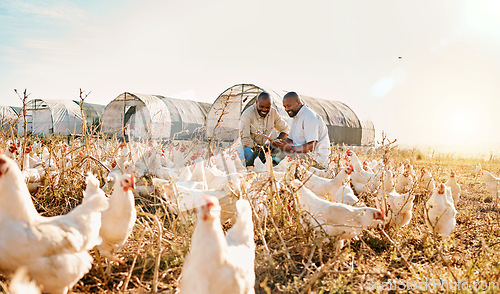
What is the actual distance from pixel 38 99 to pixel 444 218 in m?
20.7

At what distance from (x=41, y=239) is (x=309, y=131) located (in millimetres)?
4830

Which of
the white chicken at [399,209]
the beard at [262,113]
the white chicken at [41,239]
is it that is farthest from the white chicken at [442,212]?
the beard at [262,113]

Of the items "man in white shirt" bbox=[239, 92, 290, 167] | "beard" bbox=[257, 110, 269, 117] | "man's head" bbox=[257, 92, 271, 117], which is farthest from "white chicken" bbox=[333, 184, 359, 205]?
"beard" bbox=[257, 110, 269, 117]

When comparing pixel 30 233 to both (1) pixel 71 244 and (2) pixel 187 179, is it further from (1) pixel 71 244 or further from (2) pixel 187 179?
(2) pixel 187 179

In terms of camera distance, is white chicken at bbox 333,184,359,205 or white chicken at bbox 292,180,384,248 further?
white chicken at bbox 333,184,359,205

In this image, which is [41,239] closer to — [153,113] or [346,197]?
[346,197]

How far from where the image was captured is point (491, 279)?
2.34 meters

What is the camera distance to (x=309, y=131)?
6145mm

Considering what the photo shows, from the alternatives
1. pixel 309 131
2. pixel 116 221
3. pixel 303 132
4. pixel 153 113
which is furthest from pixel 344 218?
pixel 153 113

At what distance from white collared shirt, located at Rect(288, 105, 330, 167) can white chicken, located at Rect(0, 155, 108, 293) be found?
4520mm

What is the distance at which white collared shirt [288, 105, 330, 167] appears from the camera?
6.12m

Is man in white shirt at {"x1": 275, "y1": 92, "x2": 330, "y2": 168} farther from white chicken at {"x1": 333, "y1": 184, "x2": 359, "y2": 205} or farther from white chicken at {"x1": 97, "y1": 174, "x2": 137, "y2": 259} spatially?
white chicken at {"x1": 97, "y1": 174, "x2": 137, "y2": 259}

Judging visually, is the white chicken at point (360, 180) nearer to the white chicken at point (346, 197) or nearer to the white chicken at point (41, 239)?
the white chicken at point (346, 197)

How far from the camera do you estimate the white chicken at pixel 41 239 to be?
187 centimetres
